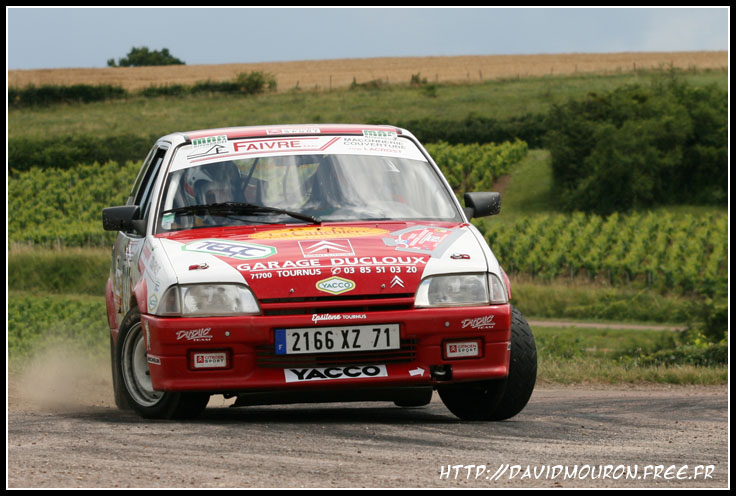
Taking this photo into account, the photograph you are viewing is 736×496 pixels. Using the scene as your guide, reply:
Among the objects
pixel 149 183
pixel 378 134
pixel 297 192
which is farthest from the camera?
pixel 149 183

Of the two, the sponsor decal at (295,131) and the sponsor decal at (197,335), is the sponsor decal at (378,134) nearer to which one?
the sponsor decal at (295,131)

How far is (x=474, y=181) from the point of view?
209 ft

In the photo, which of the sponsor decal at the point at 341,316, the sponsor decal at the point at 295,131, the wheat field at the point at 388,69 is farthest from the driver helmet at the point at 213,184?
the wheat field at the point at 388,69

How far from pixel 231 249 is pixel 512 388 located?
6.73ft

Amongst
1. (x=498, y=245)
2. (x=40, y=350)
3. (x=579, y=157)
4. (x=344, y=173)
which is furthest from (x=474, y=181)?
(x=344, y=173)

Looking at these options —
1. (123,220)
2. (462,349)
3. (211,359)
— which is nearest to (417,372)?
(462,349)

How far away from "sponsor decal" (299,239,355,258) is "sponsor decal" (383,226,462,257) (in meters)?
0.27

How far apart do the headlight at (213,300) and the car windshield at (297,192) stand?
960 millimetres

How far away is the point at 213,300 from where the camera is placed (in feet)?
22.0

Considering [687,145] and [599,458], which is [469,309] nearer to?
[599,458]

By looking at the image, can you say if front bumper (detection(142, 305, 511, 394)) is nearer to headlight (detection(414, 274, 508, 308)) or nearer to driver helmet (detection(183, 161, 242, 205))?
headlight (detection(414, 274, 508, 308))

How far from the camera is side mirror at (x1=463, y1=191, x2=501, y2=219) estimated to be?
27.0 ft

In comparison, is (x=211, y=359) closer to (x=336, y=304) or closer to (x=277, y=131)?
(x=336, y=304)

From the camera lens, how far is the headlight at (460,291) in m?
6.80
